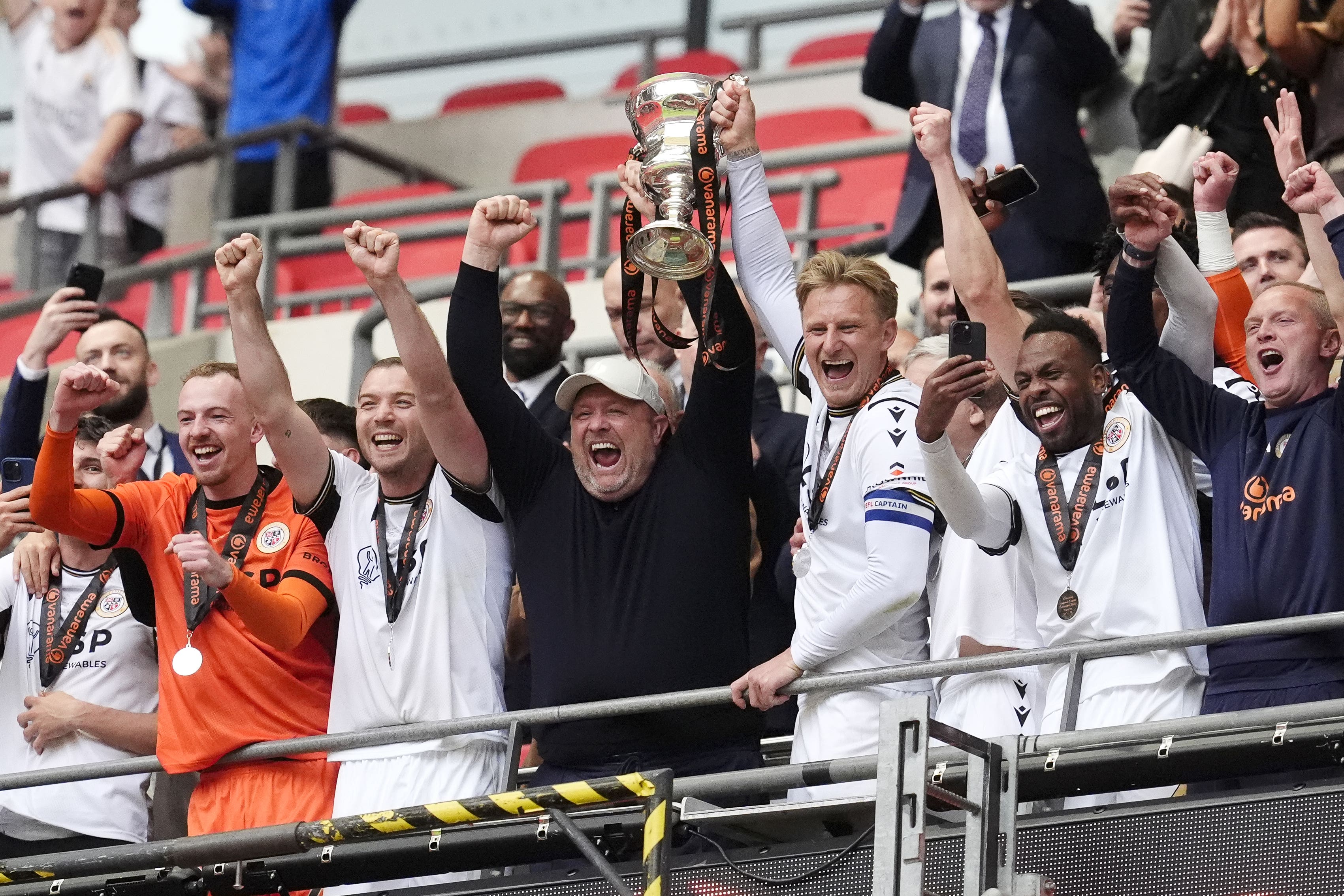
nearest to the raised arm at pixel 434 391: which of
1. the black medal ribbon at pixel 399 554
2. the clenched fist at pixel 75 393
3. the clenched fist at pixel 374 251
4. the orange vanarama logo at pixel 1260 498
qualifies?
the clenched fist at pixel 374 251

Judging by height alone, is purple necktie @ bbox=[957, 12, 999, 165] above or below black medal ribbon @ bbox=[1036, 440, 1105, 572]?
above

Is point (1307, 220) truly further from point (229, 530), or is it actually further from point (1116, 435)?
point (229, 530)

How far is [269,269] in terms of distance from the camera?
368 inches

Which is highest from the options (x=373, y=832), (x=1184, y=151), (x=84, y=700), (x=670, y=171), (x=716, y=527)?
(x=1184, y=151)

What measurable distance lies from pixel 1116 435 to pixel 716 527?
0.93 metres

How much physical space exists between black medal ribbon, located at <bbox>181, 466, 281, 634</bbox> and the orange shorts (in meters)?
0.38

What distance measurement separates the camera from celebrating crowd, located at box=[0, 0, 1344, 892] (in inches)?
183

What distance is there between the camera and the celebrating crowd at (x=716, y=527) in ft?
15.3

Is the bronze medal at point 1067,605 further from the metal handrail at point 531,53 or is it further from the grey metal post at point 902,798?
the metal handrail at point 531,53

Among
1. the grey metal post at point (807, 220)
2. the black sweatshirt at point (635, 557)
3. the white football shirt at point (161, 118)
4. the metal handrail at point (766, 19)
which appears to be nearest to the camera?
the black sweatshirt at point (635, 557)

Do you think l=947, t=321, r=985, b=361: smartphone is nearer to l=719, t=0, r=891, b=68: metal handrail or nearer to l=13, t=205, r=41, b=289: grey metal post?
l=13, t=205, r=41, b=289: grey metal post

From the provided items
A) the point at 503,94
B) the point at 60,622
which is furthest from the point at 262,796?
the point at 503,94

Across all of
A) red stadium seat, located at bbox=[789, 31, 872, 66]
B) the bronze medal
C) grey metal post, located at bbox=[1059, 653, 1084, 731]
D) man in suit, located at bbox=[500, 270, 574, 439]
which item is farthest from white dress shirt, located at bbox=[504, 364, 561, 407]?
red stadium seat, located at bbox=[789, 31, 872, 66]

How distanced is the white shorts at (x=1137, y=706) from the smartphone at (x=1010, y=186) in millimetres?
1230
